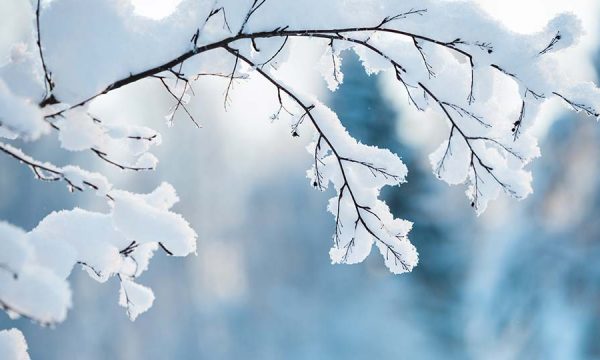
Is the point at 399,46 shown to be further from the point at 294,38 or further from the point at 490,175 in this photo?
the point at 490,175

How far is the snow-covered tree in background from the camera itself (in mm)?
1614

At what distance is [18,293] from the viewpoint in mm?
1117

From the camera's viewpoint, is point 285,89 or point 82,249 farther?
point 285,89

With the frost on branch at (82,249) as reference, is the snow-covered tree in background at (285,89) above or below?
above

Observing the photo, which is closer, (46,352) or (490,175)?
(490,175)

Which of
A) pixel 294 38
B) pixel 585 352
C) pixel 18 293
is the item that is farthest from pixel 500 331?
pixel 18 293

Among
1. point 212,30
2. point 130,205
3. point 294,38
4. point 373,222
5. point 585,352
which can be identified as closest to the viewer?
point 130,205

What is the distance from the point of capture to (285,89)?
1959 mm

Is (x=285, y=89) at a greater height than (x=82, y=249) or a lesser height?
greater

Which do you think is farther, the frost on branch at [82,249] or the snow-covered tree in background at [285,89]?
the snow-covered tree in background at [285,89]

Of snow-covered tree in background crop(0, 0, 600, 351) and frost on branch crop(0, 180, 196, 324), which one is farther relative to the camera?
snow-covered tree in background crop(0, 0, 600, 351)

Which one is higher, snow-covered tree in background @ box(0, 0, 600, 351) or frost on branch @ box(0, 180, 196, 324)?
snow-covered tree in background @ box(0, 0, 600, 351)

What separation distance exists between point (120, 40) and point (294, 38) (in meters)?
0.67

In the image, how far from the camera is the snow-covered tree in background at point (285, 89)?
5.30 feet
